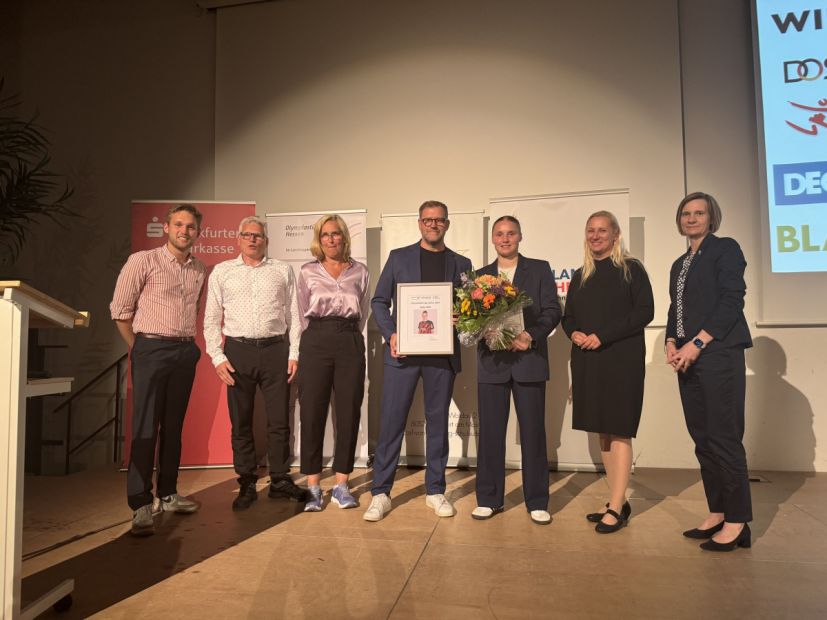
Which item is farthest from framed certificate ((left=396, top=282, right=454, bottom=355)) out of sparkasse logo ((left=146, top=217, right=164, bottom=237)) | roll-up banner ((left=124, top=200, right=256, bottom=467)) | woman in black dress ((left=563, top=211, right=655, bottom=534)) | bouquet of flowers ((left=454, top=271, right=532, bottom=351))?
sparkasse logo ((left=146, top=217, right=164, bottom=237))

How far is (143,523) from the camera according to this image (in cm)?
298

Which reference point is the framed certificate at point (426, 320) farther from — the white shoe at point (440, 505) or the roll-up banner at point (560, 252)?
the roll-up banner at point (560, 252)

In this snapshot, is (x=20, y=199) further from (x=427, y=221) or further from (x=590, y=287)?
(x=590, y=287)

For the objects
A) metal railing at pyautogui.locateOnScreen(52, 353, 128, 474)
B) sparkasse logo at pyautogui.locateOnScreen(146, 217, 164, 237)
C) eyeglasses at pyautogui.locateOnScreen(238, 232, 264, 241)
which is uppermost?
sparkasse logo at pyautogui.locateOnScreen(146, 217, 164, 237)

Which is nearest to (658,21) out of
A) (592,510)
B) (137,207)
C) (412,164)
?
(412,164)

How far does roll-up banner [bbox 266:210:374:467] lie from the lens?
467 centimetres

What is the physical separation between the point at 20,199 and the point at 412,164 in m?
3.42

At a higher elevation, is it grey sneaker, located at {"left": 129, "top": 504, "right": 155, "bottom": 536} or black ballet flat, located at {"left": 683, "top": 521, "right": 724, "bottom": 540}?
grey sneaker, located at {"left": 129, "top": 504, "right": 155, "bottom": 536}

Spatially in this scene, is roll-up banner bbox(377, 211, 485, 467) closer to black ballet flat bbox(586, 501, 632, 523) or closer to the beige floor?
the beige floor

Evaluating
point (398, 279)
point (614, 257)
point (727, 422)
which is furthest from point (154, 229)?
point (727, 422)

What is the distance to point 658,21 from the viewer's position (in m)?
4.84

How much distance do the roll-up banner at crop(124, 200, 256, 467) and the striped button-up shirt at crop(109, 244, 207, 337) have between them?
5.22 ft

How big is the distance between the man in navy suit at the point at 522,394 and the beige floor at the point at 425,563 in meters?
0.18

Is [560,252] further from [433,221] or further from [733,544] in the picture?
[733,544]
